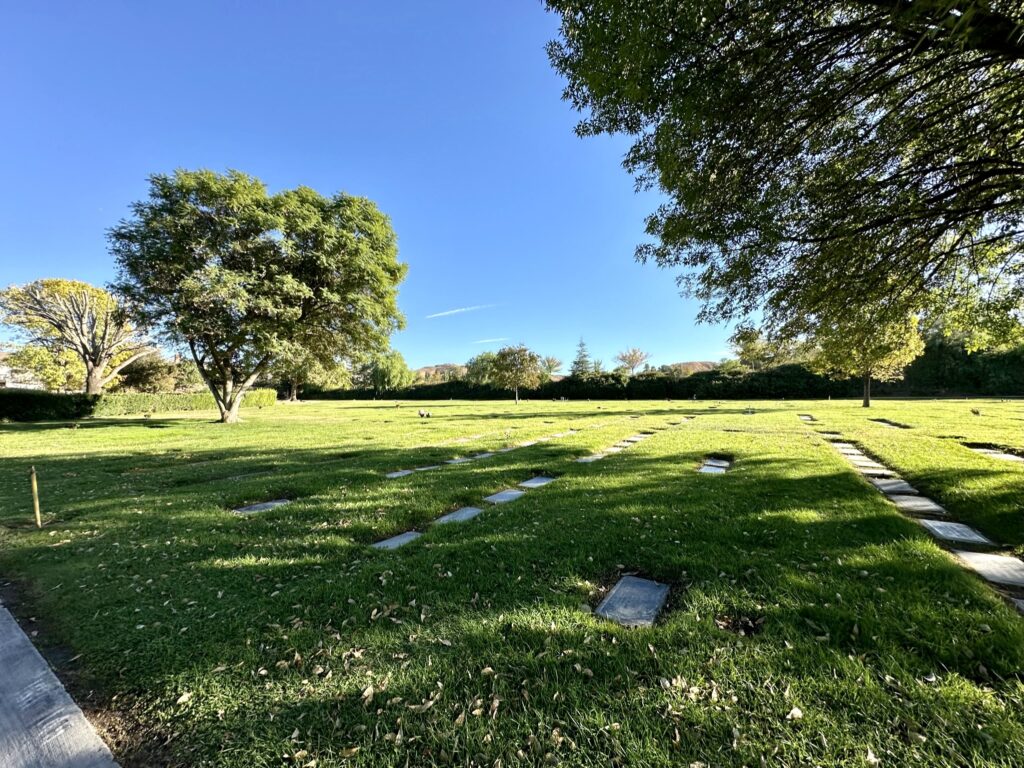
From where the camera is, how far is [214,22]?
8.53m

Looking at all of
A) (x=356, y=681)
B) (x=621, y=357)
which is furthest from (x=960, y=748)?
(x=621, y=357)

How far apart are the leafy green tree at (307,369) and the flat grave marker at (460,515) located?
12552 millimetres

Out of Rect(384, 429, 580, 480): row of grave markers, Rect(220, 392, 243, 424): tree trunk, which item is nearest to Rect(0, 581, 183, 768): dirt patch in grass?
Rect(384, 429, 580, 480): row of grave markers

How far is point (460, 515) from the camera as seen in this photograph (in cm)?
379

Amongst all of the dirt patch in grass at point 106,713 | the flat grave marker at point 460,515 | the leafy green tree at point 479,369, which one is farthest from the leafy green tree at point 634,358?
the dirt patch in grass at point 106,713

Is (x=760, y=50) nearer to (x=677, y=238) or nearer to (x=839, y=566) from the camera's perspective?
(x=677, y=238)

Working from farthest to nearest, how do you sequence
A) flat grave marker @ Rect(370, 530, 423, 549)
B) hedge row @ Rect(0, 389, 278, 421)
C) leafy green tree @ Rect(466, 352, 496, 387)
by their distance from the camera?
1. leafy green tree @ Rect(466, 352, 496, 387)
2. hedge row @ Rect(0, 389, 278, 421)
3. flat grave marker @ Rect(370, 530, 423, 549)

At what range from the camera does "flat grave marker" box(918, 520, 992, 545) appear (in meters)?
2.90

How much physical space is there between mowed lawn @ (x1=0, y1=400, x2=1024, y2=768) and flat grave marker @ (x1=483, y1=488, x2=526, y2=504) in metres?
0.17

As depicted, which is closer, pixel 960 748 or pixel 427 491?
pixel 960 748

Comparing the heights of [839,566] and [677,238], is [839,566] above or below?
below

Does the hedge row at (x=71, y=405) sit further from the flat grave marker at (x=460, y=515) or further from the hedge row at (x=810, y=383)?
the hedge row at (x=810, y=383)

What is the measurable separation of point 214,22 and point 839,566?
1403 cm

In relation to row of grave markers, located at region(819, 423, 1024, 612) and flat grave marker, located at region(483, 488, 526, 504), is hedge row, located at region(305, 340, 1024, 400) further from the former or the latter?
flat grave marker, located at region(483, 488, 526, 504)
